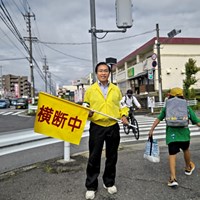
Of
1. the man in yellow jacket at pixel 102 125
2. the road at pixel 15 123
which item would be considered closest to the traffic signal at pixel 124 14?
the man in yellow jacket at pixel 102 125

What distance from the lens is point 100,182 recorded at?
149 inches

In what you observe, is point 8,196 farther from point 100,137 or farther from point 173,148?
point 173,148

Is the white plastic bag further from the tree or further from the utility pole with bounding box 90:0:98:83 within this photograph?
the tree

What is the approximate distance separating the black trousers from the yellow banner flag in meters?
0.34

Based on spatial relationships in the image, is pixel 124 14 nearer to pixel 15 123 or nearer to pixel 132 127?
pixel 132 127

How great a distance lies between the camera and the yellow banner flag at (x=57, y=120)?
3549 millimetres

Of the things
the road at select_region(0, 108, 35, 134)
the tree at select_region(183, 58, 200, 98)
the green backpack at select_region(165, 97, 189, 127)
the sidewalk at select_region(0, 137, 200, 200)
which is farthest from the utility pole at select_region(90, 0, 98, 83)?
the tree at select_region(183, 58, 200, 98)

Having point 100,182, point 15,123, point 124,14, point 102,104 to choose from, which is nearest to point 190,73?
point 15,123

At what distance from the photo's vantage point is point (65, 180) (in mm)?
3914

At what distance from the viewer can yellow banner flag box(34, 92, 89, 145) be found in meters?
3.55

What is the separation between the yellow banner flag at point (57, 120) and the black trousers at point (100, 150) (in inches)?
13.4

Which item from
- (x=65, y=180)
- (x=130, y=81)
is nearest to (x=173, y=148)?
(x=65, y=180)

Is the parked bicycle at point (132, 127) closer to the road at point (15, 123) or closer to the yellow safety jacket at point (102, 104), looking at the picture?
the road at point (15, 123)

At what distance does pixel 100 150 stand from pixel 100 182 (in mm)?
797
